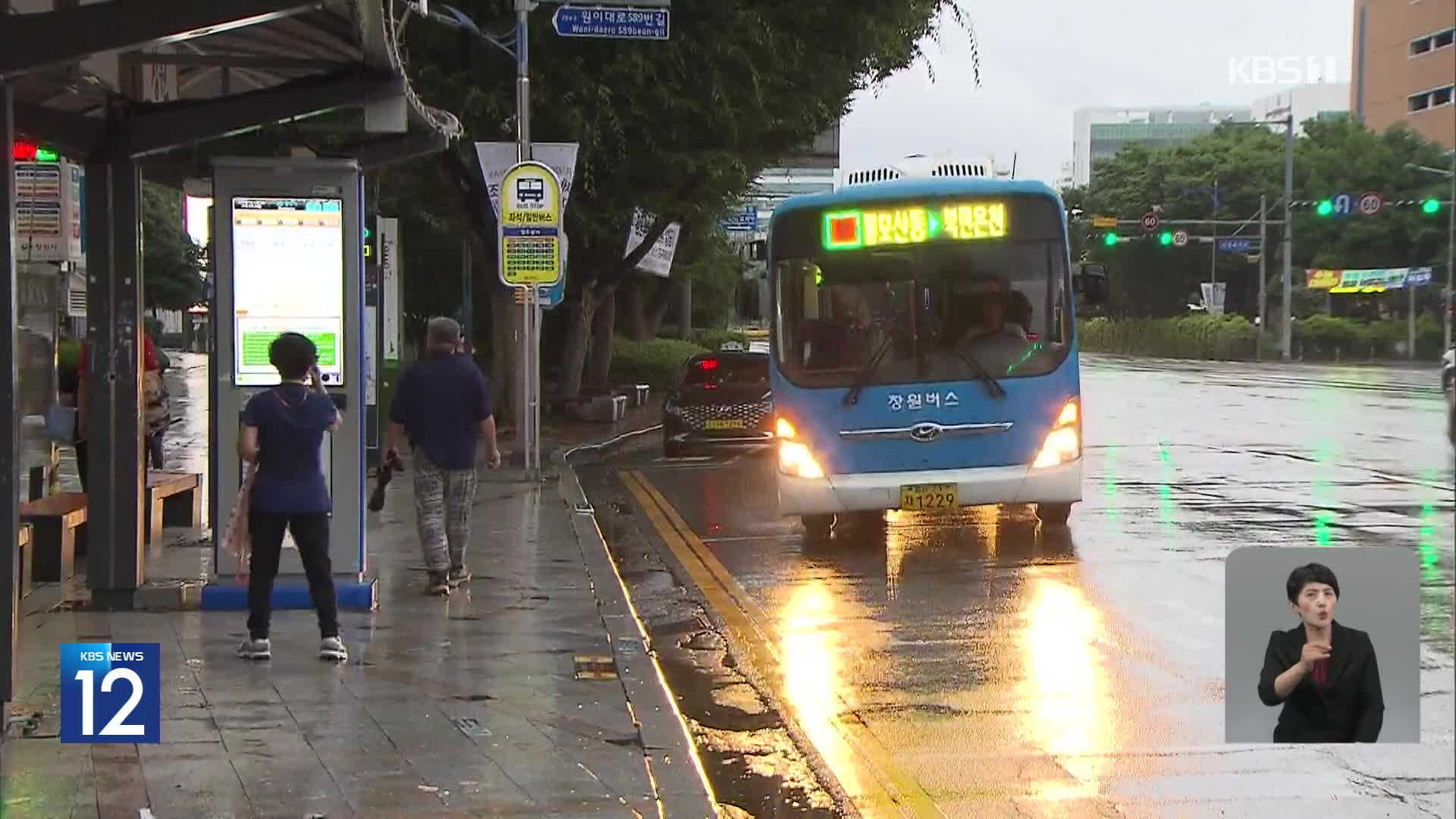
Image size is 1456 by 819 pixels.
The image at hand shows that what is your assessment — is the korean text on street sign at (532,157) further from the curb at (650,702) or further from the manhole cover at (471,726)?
the manhole cover at (471,726)

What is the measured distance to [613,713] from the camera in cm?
752

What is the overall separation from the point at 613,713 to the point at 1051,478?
6.54 metres

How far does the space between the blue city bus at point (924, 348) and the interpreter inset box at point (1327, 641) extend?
1004cm

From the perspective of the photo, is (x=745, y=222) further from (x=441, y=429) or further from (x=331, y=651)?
(x=331, y=651)

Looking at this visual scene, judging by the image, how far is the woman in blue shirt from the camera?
8320 millimetres

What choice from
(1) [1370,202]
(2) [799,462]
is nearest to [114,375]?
(2) [799,462]

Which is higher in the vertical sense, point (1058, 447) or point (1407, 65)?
point (1407, 65)

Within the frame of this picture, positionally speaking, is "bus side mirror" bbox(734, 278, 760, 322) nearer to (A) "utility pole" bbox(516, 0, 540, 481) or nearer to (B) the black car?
(A) "utility pole" bbox(516, 0, 540, 481)

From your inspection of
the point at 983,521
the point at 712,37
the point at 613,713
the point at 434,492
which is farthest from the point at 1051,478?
the point at 712,37

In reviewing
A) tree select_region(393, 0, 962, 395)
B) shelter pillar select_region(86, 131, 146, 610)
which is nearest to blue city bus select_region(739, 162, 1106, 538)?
shelter pillar select_region(86, 131, 146, 610)

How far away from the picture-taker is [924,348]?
44.0 feet

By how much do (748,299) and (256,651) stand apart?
716cm

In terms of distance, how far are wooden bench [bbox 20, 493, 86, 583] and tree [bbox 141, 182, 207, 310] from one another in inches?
1221

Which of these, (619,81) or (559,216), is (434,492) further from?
(619,81)
